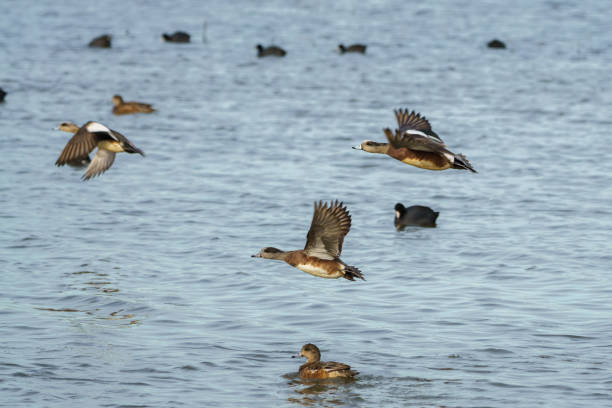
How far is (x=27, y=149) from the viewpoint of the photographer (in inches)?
1108

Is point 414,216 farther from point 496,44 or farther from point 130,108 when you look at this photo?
point 496,44

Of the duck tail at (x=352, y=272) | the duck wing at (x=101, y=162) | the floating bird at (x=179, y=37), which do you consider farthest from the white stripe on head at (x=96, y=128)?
the floating bird at (x=179, y=37)

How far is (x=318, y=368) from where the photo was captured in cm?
1362

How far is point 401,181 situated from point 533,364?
1271 cm

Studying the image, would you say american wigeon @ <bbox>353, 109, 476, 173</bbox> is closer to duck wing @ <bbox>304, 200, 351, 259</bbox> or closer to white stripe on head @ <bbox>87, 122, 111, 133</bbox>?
duck wing @ <bbox>304, 200, 351, 259</bbox>

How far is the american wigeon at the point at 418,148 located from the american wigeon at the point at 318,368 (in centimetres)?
260

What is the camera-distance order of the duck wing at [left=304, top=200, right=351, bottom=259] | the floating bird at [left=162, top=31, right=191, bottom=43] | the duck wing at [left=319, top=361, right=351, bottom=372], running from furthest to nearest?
the floating bird at [left=162, top=31, right=191, bottom=43] < the duck wing at [left=319, top=361, right=351, bottom=372] < the duck wing at [left=304, top=200, right=351, bottom=259]

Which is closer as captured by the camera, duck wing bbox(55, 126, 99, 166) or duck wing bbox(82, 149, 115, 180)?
duck wing bbox(55, 126, 99, 166)

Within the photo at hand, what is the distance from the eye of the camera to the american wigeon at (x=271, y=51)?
40575 millimetres

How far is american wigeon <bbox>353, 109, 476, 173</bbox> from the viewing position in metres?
12.1

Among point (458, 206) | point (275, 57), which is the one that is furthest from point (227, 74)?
point (458, 206)

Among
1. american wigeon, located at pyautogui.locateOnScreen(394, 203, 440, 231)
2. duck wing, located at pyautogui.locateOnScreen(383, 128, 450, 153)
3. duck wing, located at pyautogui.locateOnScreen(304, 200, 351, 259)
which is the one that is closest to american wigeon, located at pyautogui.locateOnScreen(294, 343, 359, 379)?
duck wing, located at pyautogui.locateOnScreen(304, 200, 351, 259)

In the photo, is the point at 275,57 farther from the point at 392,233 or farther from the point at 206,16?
the point at 392,233

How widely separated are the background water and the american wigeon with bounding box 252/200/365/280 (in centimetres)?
180
